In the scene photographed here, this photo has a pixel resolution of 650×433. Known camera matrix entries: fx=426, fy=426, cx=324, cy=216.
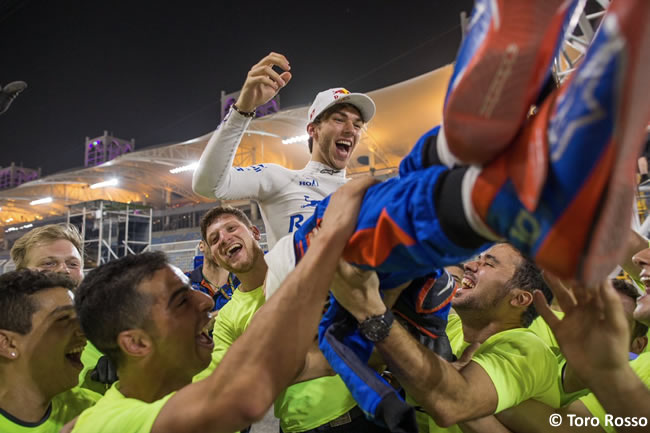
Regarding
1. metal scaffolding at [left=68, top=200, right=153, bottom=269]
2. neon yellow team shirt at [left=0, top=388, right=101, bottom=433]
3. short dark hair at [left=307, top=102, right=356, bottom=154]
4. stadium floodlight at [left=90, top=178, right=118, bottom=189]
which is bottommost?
metal scaffolding at [left=68, top=200, right=153, bottom=269]

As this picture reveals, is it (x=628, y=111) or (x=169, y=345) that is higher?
(x=628, y=111)

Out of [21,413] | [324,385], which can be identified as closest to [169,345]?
[21,413]

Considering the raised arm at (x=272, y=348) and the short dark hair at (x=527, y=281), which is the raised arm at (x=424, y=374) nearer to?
the raised arm at (x=272, y=348)

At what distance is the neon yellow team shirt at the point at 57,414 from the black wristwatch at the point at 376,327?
132cm

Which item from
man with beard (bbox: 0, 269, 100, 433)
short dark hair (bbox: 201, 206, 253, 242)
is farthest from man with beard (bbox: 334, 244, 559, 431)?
short dark hair (bbox: 201, 206, 253, 242)

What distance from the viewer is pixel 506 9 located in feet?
2.37

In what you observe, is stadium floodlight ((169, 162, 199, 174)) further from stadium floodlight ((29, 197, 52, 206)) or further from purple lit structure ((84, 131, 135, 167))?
purple lit structure ((84, 131, 135, 167))

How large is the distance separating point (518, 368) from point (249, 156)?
20635 millimetres

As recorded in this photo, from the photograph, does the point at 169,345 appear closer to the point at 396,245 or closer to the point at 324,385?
the point at 324,385

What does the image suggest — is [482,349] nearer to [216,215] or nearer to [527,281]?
[527,281]

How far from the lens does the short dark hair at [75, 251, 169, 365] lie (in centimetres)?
144

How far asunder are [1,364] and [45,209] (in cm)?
3753

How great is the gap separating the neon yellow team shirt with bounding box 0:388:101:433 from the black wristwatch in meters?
1.32

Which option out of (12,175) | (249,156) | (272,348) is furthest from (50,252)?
(12,175)
